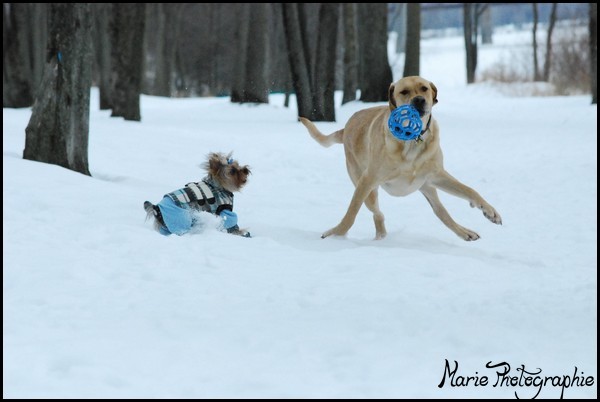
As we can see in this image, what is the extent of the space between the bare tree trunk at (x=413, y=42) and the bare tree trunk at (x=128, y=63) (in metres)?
5.75

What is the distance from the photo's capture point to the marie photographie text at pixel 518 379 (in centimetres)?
299

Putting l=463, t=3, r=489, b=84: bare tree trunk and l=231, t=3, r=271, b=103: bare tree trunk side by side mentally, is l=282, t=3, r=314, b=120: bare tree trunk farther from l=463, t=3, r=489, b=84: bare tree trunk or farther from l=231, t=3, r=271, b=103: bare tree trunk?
l=463, t=3, r=489, b=84: bare tree trunk

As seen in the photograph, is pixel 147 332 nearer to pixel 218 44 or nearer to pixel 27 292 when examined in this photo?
pixel 27 292

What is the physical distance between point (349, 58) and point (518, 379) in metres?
16.0

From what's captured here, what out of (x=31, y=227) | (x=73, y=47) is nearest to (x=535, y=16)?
(x=73, y=47)

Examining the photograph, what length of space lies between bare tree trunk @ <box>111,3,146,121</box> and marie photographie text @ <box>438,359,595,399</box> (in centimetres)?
1232

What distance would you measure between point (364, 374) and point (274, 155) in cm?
801

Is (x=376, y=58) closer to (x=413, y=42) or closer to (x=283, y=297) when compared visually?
(x=413, y=42)

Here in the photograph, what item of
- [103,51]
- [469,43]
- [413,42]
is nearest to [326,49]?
[413,42]

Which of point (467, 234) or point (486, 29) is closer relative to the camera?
point (467, 234)

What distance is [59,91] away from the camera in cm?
762

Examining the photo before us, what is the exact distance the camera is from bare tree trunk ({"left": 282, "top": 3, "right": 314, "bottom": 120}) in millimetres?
14461

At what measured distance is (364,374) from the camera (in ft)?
9.95

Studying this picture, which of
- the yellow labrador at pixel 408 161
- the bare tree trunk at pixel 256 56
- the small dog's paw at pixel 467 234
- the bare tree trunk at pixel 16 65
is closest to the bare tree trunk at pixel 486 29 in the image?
the bare tree trunk at pixel 256 56
